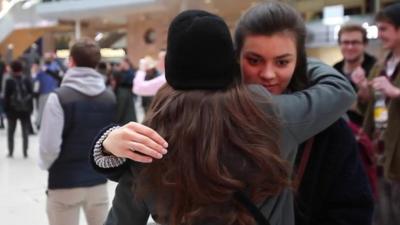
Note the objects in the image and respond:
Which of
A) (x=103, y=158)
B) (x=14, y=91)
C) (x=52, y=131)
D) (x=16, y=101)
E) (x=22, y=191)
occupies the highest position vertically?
(x=103, y=158)

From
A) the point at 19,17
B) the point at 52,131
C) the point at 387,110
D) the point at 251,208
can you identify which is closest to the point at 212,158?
the point at 251,208

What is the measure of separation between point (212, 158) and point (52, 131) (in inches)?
103

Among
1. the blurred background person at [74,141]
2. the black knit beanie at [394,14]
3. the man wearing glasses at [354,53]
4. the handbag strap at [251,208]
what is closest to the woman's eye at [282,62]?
the handbag strap at [251,208]

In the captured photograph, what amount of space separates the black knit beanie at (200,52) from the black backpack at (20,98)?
8.83 meters

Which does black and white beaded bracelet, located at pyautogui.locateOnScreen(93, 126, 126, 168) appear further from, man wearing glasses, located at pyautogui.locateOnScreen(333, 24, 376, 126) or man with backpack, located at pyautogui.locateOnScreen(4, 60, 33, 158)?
man with backpack, located at pyautogui.locateOnScreen(4, 60, 33, 158)

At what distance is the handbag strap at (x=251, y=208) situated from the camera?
1.29 meters

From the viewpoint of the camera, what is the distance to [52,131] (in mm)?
3637

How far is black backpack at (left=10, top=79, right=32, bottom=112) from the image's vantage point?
9.54 metres

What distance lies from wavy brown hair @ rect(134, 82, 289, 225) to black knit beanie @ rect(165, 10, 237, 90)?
0.03m

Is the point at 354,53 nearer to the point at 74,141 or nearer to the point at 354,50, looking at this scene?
the point at 354,50

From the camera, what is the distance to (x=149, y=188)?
1287 mm

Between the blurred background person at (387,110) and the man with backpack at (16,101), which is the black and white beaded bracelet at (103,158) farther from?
the man with backpack at (16,101)

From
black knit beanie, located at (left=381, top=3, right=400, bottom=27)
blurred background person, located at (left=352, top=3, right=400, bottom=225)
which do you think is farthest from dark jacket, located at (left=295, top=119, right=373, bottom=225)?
black knit beanie, located at (left=381, top=3, right=400, bottom=27)

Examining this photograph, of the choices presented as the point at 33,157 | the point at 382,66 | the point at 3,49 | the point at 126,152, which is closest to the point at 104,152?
the point at 126,152
